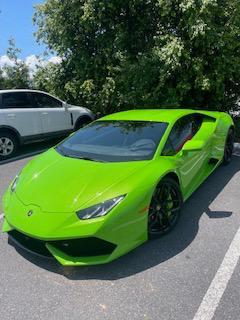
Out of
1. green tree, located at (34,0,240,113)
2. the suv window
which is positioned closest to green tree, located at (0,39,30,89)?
green tree, located at (34,0,240,113)

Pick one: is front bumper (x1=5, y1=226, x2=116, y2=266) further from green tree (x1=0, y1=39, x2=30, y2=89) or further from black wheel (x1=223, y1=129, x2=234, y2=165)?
green tree (x1=0, y1=39, x2=30, y2=89)

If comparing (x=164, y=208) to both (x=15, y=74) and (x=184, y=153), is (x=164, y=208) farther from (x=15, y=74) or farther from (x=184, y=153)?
(x=15, y=74)

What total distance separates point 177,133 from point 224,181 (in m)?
1.48

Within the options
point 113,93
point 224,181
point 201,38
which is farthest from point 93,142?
point 113,93

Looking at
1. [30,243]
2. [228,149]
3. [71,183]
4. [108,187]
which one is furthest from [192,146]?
[228,149]

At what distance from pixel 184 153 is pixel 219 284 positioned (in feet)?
5.67

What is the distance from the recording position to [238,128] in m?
9.10

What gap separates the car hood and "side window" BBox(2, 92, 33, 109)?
3894mm

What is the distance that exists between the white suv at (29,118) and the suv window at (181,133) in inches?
160

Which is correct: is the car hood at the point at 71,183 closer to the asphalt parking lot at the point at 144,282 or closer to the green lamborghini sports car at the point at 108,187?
the green lamborghini sports car at the point at 108,187

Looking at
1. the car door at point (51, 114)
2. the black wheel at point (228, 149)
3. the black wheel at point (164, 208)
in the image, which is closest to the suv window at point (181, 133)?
the black wheel at point (164, 208)

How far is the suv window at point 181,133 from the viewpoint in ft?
14.1

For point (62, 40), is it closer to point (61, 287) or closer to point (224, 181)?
point (224, 181)

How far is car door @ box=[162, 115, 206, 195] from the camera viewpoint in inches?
167
